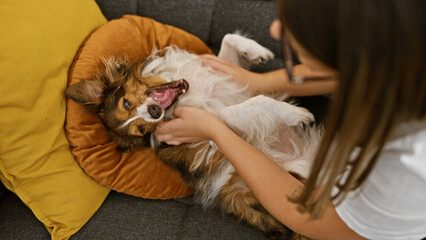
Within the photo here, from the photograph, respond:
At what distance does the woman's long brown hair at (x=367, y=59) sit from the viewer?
2.52 feet

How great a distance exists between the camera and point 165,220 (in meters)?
2.08

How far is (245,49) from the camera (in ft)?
7.87

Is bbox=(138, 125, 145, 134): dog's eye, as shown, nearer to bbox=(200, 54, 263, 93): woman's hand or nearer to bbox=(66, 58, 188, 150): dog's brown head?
bbox=(66, 58, 188, 150): dog's brown head

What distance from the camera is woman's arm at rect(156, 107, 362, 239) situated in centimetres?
133

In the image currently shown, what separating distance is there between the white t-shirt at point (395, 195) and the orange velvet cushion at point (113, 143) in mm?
1316

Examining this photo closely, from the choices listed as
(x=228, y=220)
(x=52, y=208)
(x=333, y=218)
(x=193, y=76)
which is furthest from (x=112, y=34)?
(x=333, y=218)

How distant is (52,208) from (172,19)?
1726 millimetres

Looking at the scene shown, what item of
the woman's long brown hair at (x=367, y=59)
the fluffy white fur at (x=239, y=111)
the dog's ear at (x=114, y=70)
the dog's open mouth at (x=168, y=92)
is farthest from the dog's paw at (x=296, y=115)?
the dog's ear at (x=114, y=70)

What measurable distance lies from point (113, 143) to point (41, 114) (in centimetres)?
52

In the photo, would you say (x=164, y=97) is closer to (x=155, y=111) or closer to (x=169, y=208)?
(x=155, y=111)

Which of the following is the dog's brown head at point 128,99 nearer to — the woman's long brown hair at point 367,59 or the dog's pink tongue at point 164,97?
the dog's pink tongue at point 164,97

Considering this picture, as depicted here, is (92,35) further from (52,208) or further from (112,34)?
(52,208)

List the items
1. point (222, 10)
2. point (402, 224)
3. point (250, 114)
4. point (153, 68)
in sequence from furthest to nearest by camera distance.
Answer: point (222, 10) → point (153, 68) → point (250, 114) → point (402, 224)

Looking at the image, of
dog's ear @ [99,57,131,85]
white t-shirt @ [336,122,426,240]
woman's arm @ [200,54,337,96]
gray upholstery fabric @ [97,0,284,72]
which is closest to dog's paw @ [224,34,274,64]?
woman's arm @ [200,54,337,96]
